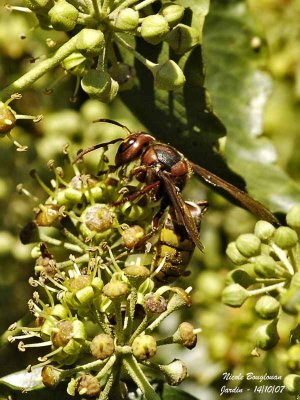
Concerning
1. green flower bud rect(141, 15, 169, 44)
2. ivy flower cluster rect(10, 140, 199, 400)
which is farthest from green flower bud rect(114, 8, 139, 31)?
ivy flower cluster rect(10, 140, 199, 400)

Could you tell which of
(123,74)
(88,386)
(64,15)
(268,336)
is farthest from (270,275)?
(64,15)

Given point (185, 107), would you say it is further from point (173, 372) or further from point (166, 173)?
point (173, 372)

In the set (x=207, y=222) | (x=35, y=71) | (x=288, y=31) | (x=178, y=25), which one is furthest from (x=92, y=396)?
(x=288, y=31)

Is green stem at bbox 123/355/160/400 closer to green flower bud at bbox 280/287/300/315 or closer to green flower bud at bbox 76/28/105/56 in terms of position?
green flower bud at bbox 280/287/300/315

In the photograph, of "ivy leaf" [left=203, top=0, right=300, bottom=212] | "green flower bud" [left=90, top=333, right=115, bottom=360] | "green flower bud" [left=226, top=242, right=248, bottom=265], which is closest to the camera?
"green flower bud" [left=90, top=333, right=115, bottom=360]

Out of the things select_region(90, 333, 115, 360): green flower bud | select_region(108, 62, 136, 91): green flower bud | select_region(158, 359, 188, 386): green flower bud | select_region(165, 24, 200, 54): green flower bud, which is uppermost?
select_region(165, 24, 200, 54): green flower bud

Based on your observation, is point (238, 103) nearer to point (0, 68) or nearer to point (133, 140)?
point (133, 140)

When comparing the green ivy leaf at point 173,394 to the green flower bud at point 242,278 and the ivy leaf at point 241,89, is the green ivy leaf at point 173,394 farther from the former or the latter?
the ivy leaf at point 241,89
